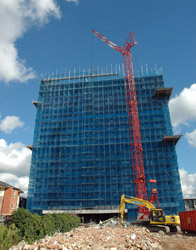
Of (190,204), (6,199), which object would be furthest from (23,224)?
(190,204)

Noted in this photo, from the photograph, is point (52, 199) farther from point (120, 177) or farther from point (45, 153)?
point (120, 177)

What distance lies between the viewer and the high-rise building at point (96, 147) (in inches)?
1891

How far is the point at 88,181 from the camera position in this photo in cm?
4981

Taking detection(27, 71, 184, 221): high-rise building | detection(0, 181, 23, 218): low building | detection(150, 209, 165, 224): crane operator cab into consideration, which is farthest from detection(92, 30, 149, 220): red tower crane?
detection(0, 181, 23, 218): low building

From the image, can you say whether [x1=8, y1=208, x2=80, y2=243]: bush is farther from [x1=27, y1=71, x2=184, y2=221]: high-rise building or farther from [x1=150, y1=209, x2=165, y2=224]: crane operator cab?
[x1=27, y1=71, x2=184, y2=221]: high-rise building

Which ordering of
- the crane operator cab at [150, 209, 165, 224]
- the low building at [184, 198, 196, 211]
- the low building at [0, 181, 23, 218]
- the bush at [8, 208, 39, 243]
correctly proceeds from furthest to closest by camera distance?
the low building at [184, 198, 196, 211], the low building at [0, 181, 23, 218], the crane operator cab at [150, 209, 165, 224], the bush at [8, 208, 39, 243]

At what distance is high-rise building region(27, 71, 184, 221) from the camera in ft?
158

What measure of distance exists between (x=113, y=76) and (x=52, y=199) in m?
37.8

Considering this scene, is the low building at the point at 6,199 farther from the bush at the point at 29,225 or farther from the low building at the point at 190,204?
the low building at the point at 190,204

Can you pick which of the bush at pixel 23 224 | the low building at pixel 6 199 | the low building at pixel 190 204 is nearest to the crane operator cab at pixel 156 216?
the bush at pixel 23 224

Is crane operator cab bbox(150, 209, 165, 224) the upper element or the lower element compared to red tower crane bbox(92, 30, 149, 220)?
lower

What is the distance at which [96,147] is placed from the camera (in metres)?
A: 52.7

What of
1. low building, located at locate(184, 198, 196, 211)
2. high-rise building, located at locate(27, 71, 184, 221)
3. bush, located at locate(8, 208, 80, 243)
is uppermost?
high-rise building, located at locate(27, 71, 184, 221)

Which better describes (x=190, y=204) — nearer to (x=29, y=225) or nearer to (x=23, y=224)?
(x=29, y=225)
